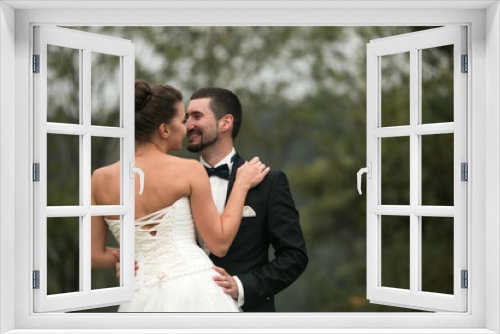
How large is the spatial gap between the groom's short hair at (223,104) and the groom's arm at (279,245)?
0.53 m

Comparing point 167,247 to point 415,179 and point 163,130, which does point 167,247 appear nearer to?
point 163,130

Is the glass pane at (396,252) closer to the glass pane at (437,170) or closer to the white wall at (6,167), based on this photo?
the glass pane at (437,170)

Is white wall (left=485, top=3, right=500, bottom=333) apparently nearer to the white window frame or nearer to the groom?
the white window frame

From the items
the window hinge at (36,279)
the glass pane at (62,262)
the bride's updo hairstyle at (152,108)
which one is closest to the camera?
the window hinge at (36,279)

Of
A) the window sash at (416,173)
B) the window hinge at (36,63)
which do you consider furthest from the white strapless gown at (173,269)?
the window hinge at (36,63)

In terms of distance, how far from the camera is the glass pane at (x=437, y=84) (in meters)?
6.60

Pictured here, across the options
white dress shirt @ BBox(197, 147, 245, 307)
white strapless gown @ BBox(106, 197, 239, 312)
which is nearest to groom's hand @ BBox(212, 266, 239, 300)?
white strapless gown @ BBox(106, 197, 239, 312)

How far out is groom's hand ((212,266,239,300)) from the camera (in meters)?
4.11

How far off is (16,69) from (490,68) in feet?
8.15

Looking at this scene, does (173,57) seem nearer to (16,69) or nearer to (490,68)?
(16,69)

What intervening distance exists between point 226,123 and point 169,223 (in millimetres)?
932

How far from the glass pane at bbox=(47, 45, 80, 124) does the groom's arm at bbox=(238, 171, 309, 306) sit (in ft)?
10.2

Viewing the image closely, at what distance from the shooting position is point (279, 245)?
4.38 metres


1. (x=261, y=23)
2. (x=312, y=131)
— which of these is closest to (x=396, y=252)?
(x=312, y=131)
